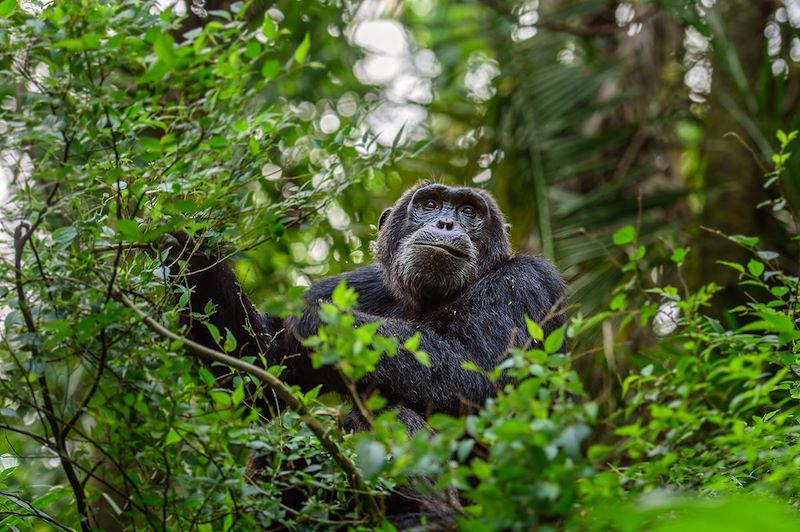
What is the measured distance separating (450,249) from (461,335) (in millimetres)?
720

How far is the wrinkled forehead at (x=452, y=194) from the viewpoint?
6.77 m

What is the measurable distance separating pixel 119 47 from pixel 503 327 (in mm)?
3044

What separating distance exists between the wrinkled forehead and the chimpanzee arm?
2.41 ft

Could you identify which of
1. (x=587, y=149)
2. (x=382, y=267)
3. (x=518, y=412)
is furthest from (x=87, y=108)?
(x=587, y=149)

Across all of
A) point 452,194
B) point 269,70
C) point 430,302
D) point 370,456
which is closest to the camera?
point 370,456

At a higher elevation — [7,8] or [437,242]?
[7,8]

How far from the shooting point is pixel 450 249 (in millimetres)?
6160

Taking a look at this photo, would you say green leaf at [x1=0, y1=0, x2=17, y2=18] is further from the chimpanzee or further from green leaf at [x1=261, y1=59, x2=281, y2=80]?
the chimpanzee

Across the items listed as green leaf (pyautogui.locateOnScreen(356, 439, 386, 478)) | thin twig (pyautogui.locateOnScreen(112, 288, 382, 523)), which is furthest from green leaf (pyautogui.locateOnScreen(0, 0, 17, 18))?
green leaf (pyautogui.locateOnScreen(356, 439, 386, 478))

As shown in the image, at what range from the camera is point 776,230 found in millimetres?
8812

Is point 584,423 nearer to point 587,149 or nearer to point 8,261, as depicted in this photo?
point 8,261

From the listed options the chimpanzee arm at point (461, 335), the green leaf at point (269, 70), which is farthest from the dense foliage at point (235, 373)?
the chimpanzee arm at point (461, 335)

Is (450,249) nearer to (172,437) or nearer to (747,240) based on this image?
(747,240)

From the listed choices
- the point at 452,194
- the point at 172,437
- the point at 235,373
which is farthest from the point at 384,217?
the point at 172,437
